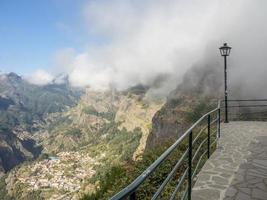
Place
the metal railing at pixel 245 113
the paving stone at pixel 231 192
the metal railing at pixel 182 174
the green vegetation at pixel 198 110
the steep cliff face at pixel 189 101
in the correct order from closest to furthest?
the metal railing at pixel 182 174 → the paving stone at pixel 231 192 → the metal railing at pixel 245 113 → the green vegetation at pixel 198 110 → the steep cliff face at pixel 189 101

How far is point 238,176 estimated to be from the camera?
839 cm

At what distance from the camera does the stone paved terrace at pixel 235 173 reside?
7.12 meters

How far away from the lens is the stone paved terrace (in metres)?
7.12

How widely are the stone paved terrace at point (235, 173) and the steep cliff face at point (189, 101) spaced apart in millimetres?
71062

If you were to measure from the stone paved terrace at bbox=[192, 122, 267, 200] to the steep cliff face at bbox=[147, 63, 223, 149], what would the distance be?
71.1m

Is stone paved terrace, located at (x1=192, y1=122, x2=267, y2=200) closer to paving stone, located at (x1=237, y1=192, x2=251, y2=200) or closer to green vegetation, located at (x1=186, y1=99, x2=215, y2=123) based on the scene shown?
paving stone, located at (x1=237, y1=192, x2=251, y2=200)

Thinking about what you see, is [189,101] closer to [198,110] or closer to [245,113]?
[198,110]

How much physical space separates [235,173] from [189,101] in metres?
102

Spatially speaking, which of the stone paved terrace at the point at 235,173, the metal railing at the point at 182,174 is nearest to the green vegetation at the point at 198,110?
the stone paved terrace at the point at 235,173

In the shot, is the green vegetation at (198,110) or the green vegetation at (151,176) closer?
the green vegetation at (151,176)

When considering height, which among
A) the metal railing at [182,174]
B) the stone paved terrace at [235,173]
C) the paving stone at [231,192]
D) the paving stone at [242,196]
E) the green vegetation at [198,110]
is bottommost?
the green vegetation at [198,110]

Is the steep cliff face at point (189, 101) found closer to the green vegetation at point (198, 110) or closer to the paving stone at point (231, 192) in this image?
the green vegetation at point (198, 110)

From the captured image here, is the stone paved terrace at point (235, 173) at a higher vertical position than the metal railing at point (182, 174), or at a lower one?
lower

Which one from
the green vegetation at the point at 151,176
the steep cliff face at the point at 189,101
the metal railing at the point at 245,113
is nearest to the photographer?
the green vegetation at the point at 151,176
